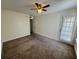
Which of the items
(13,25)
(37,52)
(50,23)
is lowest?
(37,52)

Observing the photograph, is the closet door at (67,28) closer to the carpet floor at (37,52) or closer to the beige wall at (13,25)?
the carpet floor at (37,52)

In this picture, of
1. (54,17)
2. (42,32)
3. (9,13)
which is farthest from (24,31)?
(54,17)

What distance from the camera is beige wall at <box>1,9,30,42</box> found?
5.37 meters

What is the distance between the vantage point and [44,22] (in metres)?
7.67

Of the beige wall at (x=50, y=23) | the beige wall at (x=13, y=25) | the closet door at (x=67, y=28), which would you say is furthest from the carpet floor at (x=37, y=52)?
the beige wall at (x=50, y=23)

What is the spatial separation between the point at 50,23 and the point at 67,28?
6.06 feet

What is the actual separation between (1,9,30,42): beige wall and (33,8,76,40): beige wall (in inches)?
55.2

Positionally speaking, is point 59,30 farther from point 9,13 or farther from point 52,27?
point 9,13

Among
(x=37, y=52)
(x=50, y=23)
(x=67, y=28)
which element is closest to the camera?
(x=37, y=52)

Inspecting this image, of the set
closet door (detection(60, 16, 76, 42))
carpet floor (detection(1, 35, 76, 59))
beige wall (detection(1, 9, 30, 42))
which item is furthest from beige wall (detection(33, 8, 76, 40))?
carpet floor (detection(1, 35, 76, 59))

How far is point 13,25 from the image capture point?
6203 mm

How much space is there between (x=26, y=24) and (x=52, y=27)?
9.25ft

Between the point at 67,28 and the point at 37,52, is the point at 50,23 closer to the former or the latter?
the point at 67,28

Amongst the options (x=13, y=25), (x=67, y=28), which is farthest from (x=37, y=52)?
(x=13, y=25)
